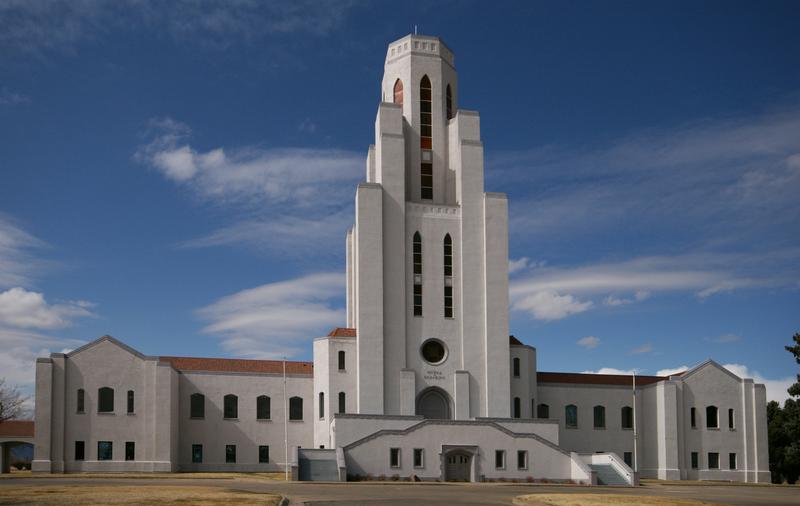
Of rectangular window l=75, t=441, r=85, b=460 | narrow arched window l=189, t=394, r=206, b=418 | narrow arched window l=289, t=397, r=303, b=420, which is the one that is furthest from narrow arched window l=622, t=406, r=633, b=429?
rectangular window l=75, t=441, r=85, b=460

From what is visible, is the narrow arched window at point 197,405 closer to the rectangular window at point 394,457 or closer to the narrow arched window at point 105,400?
the narrow arched window at point 105,400

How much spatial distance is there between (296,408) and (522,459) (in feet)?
62.0

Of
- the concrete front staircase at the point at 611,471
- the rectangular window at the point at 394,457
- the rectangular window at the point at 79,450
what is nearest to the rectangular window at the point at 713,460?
the concrete front staircase at the point at 611,471

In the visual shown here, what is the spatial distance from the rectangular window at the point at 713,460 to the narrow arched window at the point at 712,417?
2105 millimetres

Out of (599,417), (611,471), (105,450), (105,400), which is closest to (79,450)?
(105,450)

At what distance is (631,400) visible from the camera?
259 ft

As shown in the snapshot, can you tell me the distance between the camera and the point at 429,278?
71875mm

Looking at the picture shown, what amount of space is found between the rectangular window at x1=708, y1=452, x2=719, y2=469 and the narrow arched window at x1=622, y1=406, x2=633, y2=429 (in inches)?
254

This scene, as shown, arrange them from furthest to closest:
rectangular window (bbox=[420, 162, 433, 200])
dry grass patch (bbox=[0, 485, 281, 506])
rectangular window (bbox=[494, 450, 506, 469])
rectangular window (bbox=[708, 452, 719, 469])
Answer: rectangular window (bbox=[708, 452, 719, 469]), rectangular window (bbox=[420, 162, 433, 200]), rectangular window (bbox=[494, 450, 506, 469]), dry grass patch (bbox=[0, 485, 281, 506])

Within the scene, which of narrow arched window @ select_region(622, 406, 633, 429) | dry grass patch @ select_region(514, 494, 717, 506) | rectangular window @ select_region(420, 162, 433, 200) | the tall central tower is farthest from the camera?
narrow arched window @ select_region(622, 406, 633, 429)

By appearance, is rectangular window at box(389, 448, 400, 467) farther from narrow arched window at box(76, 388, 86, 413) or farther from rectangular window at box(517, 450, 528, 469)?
narrow arched window at box(76, 388, 86, 413)

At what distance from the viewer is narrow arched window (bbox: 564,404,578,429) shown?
77188 millimetres

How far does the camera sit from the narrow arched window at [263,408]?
73688 mm

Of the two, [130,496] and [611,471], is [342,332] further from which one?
[130,496]
